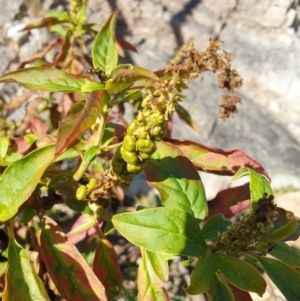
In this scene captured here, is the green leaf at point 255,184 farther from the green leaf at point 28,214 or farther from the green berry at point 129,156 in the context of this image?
the green leaf at point 28,214

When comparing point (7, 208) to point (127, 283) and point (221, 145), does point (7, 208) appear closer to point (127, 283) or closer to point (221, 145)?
point (127, 283)

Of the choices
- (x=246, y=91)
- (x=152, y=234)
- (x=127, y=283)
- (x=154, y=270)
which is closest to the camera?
(x=152, y=234)

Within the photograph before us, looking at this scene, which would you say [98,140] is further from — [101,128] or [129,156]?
[129,156]

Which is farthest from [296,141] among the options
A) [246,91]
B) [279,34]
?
[279,34]

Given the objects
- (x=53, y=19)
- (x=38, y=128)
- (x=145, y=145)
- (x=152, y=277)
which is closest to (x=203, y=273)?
(x=152, y=277)

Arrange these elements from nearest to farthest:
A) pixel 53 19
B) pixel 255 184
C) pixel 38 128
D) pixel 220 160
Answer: pixel 255 184, pixel 220 160, pixel 38 128, pixel 53 19

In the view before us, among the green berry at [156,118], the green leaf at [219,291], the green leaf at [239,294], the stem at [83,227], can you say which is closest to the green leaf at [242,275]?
→ the green leaf at [219,291]

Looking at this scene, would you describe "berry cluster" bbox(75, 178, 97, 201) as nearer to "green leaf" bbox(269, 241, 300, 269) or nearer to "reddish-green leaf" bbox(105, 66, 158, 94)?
"reddish-green leaf" bbox(105, 66, 158, 94)
